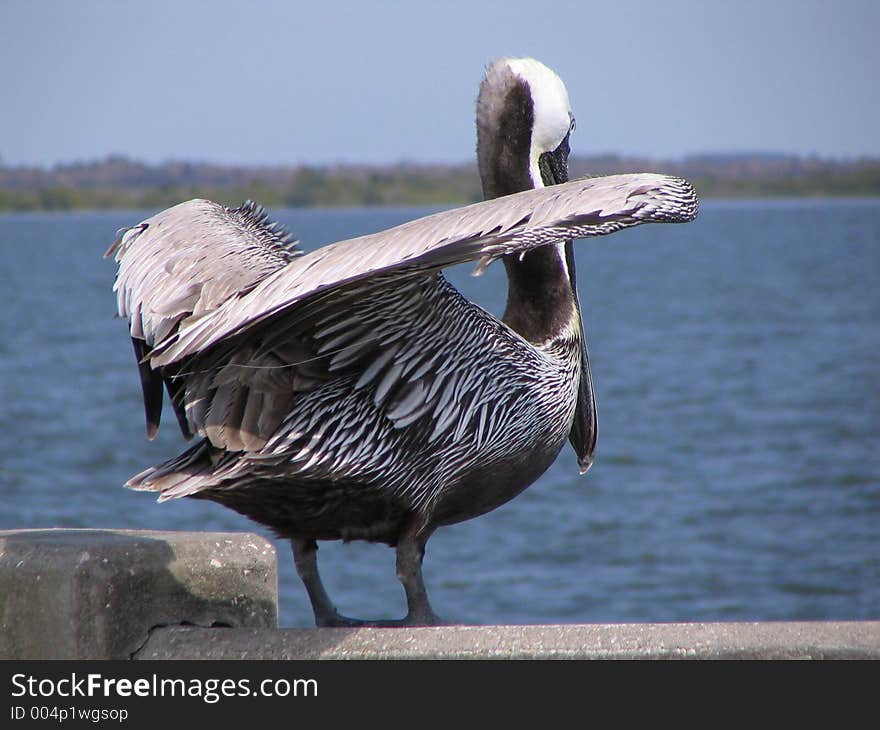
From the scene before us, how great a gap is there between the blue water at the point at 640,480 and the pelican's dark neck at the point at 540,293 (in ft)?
14.2

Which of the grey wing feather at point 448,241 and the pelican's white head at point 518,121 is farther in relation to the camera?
the pelican's white head at point 518,121

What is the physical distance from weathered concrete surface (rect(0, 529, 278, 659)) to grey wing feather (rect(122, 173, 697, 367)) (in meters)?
0.49

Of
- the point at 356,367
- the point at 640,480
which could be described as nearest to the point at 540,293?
the point at 356,367

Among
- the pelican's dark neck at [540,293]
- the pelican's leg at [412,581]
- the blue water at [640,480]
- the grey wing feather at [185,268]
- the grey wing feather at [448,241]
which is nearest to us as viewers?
the grey wing feather at [448,241]

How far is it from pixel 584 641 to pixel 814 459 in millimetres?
16635

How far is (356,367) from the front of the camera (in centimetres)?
352

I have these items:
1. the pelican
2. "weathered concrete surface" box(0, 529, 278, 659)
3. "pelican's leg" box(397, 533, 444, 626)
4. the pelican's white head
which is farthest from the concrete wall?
the pelican's white head

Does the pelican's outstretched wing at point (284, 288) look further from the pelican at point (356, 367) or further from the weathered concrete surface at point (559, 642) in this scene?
the weathered concrete surface at point (559, 642)

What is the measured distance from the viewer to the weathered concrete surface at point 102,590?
10.8 feet

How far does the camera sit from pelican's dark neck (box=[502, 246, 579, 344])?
4172 millimetres

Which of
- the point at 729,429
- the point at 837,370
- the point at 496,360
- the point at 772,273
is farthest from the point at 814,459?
the point at 772,273

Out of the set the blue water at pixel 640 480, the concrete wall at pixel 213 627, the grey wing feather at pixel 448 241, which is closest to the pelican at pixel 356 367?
the grey wing feather at pixel 448 241

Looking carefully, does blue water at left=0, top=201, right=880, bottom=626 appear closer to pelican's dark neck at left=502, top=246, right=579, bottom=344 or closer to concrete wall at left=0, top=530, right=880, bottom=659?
pelican's dark neck at left=502, top=246, right=579, bottom=344
